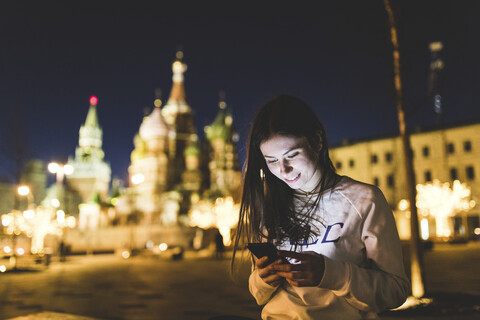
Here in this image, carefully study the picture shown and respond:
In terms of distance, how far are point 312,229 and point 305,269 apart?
397 millimetres

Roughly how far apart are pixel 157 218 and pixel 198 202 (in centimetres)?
866

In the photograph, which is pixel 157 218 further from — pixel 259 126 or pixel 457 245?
pixel 259 126

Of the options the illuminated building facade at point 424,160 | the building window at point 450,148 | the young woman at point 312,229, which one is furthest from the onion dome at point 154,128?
the young woman at point 312,229

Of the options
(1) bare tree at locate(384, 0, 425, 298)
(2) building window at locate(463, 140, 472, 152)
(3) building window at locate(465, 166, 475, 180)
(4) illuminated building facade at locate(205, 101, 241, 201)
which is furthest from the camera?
(4) illuminated building facade at locate(205, 101, 241, 201)

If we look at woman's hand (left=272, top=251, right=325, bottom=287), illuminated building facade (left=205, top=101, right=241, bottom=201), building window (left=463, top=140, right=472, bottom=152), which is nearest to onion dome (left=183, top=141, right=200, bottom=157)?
illuminated building facade (left=205, top=101, right=241, bottom=201)

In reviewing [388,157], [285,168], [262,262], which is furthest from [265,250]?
[388,157]

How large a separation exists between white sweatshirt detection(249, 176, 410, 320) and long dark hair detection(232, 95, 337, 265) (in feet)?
0.35

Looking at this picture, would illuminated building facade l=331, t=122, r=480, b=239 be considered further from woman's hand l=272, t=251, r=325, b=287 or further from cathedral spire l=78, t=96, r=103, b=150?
cathedral spire l=78, t=96, r=103, b=150

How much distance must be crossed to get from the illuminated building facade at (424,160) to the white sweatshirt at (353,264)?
43904 millimetres

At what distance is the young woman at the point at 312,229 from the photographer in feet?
5.88

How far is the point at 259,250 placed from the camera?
1808 mm

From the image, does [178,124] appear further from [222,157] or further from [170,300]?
[170,300]

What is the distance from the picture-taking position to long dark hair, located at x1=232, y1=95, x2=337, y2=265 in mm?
2178

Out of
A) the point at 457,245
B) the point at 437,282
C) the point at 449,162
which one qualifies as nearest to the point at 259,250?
the point at 437,282
